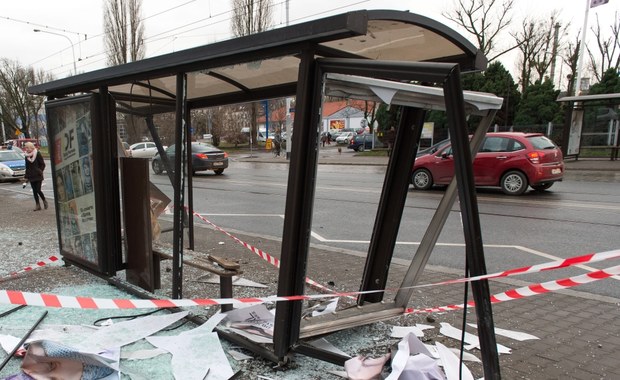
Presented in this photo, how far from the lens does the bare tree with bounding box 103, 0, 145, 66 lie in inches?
1556

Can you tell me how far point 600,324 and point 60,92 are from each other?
5.99 meters

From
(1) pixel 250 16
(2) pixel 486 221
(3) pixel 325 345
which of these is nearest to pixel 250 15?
(1) pixel 250 16

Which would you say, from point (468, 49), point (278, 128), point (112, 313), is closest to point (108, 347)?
point (112, 313)

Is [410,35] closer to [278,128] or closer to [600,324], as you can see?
[600,324]

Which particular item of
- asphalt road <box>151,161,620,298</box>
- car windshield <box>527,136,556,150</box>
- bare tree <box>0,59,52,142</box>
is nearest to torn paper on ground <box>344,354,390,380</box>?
asphalt road <box>151,161,620,298</box>

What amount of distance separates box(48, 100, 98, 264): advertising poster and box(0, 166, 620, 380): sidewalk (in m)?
0.47

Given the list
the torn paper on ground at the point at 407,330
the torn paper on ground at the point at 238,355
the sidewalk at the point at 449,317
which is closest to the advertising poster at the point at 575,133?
the sidewalk at the point at 449,317

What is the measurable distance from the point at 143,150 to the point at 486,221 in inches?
249

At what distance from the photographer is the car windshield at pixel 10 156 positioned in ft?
63.8

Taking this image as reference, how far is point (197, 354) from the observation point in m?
3.09

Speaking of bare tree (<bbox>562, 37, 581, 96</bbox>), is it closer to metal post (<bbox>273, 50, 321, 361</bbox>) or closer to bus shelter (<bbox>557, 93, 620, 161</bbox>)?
bus shelter (<bbox>557, 93, 620, 161</bbox>)

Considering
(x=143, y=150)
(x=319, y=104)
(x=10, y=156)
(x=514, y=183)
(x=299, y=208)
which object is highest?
(x=319, y=104)

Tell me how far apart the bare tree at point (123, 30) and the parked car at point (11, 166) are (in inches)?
882

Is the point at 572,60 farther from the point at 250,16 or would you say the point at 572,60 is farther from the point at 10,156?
the point at 10,156
